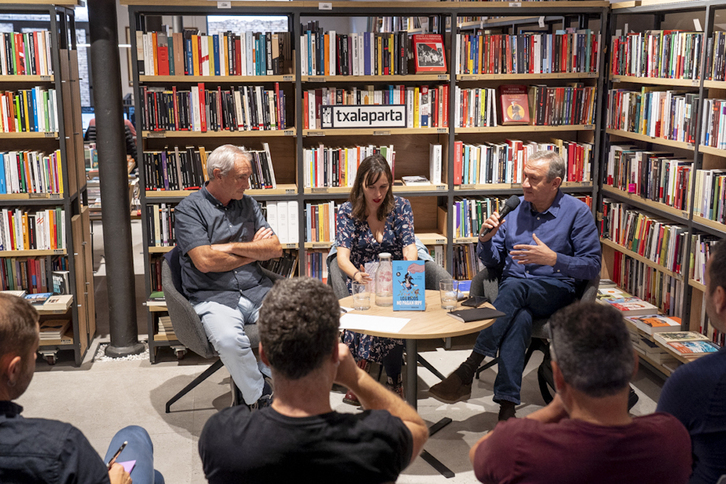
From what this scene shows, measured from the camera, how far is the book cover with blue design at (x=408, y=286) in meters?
3.38

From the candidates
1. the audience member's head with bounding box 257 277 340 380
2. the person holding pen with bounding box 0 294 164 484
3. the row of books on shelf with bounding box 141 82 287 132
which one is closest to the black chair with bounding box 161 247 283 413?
the row of books on shelf with bounding box 141 82 287 132

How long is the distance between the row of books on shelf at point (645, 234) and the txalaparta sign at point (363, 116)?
1632mm

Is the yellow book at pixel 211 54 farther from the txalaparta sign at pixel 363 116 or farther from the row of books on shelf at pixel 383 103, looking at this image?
the txalaparta sign at pixel 363 116

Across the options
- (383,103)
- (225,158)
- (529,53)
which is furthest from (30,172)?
(529,53)

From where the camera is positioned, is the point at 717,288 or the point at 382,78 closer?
the point at 717,288

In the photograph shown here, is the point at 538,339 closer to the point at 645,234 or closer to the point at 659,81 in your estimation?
the point at 645,234

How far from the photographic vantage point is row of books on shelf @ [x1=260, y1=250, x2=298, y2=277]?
16.2 feet

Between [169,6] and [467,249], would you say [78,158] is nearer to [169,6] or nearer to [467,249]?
[169,6]

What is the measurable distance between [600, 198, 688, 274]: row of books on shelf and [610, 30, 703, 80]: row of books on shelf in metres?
0.90

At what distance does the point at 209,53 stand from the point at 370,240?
1622 mm

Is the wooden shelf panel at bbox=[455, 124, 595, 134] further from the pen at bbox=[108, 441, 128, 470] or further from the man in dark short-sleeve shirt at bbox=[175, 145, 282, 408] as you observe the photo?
the pen at bbox=[108, 441, 128, 470]

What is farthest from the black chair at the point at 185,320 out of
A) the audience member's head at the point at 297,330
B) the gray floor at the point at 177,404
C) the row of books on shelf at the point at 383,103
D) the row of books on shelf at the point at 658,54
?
the row of books on shelf at the point at 658,54

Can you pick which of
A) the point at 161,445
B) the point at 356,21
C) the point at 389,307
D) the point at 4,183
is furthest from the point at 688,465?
the point at 356,21

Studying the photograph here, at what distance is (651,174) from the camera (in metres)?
4.54
